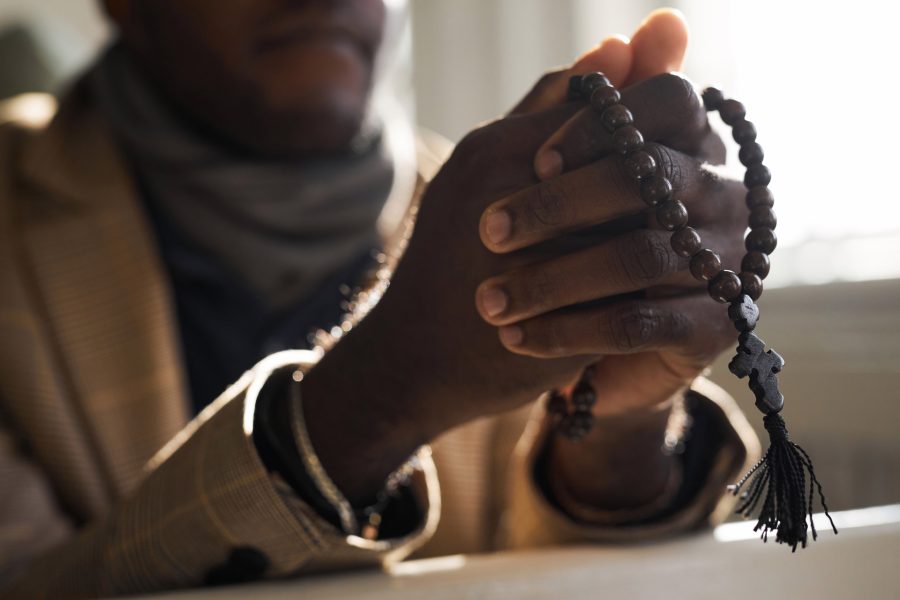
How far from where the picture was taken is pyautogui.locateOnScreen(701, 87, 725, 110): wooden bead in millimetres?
400

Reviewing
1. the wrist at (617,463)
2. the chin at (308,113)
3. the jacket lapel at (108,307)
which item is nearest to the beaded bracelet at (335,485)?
the wrist at (617,463)

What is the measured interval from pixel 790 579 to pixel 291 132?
768mm

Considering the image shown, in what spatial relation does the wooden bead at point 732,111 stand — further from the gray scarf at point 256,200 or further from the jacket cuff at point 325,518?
the gray scarf at point 256,200

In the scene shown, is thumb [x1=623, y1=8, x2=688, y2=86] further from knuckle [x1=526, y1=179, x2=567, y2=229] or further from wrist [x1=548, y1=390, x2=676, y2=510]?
wrist [x1=548, y1=390, x2=676, y2=510]

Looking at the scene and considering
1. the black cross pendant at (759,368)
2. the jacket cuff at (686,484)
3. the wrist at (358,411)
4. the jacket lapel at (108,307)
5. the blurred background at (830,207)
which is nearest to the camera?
the black cross pendant at (759,368)

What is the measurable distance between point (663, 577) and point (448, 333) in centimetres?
19

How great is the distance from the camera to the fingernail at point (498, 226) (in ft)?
1.19

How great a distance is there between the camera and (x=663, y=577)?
0.46 m

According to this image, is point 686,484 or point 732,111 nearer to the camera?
point 732,111

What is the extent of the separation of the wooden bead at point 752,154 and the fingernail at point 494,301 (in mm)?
139

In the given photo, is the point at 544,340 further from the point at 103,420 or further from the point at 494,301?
the point at 103,420

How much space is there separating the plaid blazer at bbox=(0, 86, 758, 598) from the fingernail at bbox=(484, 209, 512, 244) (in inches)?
7.6

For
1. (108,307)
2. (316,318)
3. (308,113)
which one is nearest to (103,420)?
(108,307)

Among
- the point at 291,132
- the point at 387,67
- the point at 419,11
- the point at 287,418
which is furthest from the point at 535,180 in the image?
the point at 419,11
